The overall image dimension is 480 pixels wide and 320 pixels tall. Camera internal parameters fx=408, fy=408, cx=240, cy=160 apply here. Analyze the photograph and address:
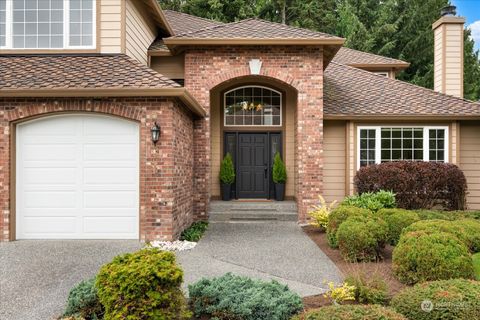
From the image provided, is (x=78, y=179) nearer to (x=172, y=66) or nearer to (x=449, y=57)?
(x=172, y=66)

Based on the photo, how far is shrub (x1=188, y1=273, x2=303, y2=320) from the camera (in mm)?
3959

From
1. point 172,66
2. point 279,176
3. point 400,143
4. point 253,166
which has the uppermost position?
point 172,66

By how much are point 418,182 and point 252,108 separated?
5020mm

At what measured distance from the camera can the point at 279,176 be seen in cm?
1180

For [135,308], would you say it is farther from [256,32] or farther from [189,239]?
[256,32]

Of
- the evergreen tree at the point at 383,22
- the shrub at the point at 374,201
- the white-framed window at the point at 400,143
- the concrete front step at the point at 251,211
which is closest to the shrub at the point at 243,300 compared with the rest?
the shrub at the point at 374,201

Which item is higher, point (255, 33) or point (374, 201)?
point (255, 33)

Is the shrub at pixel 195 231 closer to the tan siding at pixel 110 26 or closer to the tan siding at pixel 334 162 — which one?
the tan siding at pixel 334 162

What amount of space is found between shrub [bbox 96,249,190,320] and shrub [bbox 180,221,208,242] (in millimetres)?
4399

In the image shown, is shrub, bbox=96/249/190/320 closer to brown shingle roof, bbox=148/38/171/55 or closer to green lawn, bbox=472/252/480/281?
green lawn, bbox=472/252/480/281

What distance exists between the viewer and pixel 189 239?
823 centimetres

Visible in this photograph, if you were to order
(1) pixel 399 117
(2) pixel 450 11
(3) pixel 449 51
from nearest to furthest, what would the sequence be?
(1) pixel 399 117, (3) pixel 449 51, (2) pixel 450 11

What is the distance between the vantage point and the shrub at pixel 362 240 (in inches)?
256

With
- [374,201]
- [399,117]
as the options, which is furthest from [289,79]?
[374,201]
